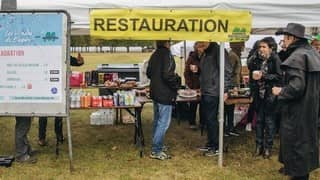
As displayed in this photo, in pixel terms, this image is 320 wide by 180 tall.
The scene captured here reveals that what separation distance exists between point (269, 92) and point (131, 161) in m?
2.15

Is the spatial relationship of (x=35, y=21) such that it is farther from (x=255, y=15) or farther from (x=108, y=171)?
(x=255, y=15)

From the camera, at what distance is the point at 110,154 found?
750 centimetres

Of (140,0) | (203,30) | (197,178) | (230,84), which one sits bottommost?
(197,178)

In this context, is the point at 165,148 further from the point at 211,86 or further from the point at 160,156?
the point at 211,86

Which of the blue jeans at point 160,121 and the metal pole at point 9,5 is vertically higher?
the metal pole at point 9,5

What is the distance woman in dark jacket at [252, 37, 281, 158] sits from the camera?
677 centimetres

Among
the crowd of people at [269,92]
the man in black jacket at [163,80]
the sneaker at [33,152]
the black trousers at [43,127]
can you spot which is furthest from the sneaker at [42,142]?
the man in black jacket at [163,80]

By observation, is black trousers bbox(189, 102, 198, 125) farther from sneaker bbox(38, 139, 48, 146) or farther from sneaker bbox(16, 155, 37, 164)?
sneaker bbox(16, 155, 37, 164)

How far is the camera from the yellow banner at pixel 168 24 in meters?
6.48

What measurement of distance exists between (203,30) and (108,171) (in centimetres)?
222

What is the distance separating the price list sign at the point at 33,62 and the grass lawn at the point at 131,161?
0.88m

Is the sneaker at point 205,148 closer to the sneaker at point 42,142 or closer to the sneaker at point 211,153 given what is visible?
the sneaker at point 211,153

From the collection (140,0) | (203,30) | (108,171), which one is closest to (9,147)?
(108,171)

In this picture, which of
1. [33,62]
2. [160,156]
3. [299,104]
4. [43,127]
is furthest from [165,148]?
[299,104]
